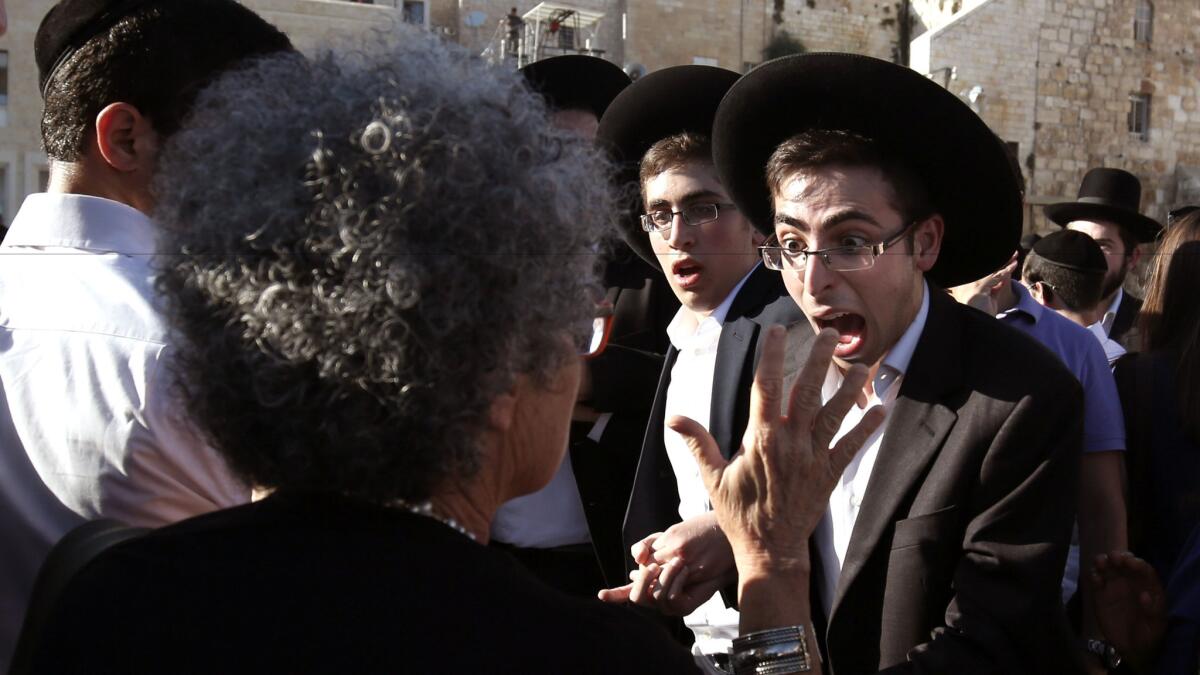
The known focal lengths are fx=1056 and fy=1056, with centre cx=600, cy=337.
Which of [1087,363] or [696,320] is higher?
[696,320]

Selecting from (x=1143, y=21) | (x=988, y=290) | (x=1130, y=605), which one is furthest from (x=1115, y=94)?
(x=1130, y=605)

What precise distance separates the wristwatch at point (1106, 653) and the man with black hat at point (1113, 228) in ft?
10.6

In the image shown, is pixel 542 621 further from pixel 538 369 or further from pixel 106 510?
pixel 106 510

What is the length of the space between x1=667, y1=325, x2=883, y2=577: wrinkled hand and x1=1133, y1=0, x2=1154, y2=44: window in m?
33.6

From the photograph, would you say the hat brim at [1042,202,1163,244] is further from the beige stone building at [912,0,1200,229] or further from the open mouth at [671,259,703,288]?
the beige stone building at [912,0,1200,229]

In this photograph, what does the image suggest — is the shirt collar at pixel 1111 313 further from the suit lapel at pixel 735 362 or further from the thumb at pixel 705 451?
the thumb at pixel 705 451

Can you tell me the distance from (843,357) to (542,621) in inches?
54.0

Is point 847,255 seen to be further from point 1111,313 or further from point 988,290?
point 1111,313

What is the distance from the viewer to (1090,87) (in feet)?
99.2

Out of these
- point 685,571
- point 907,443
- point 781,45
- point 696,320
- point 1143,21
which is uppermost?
point 1143,21

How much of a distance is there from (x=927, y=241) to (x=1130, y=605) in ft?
3.49

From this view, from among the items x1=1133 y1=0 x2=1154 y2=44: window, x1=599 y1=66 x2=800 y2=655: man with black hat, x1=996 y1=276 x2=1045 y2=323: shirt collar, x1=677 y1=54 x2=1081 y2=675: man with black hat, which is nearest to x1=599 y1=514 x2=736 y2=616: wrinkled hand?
x1=599 y1=66 x2=800 y2=655: man with black hat

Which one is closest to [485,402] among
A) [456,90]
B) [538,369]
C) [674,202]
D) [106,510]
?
[538,369]

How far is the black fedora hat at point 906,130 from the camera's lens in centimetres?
227
